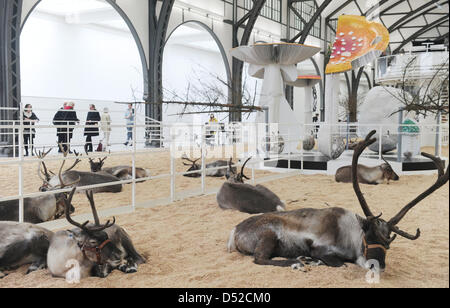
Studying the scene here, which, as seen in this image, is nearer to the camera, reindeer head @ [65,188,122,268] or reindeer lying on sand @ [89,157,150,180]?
reindeer head @ [65,188,122,268]

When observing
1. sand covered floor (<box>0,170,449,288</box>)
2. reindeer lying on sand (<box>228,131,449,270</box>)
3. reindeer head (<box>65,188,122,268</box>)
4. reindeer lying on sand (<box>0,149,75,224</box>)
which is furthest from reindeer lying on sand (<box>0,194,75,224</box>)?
reindeer lying on sand (<box>228,131,449,270</box>)

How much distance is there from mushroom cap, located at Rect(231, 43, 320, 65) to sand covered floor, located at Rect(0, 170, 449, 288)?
2625 mm

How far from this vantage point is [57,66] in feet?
38.3

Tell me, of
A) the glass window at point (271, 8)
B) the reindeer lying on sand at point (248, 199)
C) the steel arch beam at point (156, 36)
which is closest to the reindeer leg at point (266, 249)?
the reindeer lying on sand at point (248, 199)

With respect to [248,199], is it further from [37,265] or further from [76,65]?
[76,65]

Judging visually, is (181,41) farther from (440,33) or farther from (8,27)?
(440,33)

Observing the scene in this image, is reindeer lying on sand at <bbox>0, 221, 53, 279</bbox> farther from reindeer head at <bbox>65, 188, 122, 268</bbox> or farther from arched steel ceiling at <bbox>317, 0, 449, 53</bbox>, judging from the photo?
arched steel ceiling at <bbox>317, 0, 449, 53</bbox>

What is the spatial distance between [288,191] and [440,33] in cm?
244

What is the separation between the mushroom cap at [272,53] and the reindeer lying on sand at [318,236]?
11.9ft

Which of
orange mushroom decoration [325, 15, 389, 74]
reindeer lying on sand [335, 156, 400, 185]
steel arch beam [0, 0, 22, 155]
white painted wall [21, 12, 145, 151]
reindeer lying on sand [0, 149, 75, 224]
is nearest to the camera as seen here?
reindeer lying on sand [0, 149, 75, 224]

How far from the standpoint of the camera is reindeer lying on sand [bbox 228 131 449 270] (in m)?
1.56

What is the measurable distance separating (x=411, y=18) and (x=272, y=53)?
15.7ft

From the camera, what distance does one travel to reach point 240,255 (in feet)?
6.89
